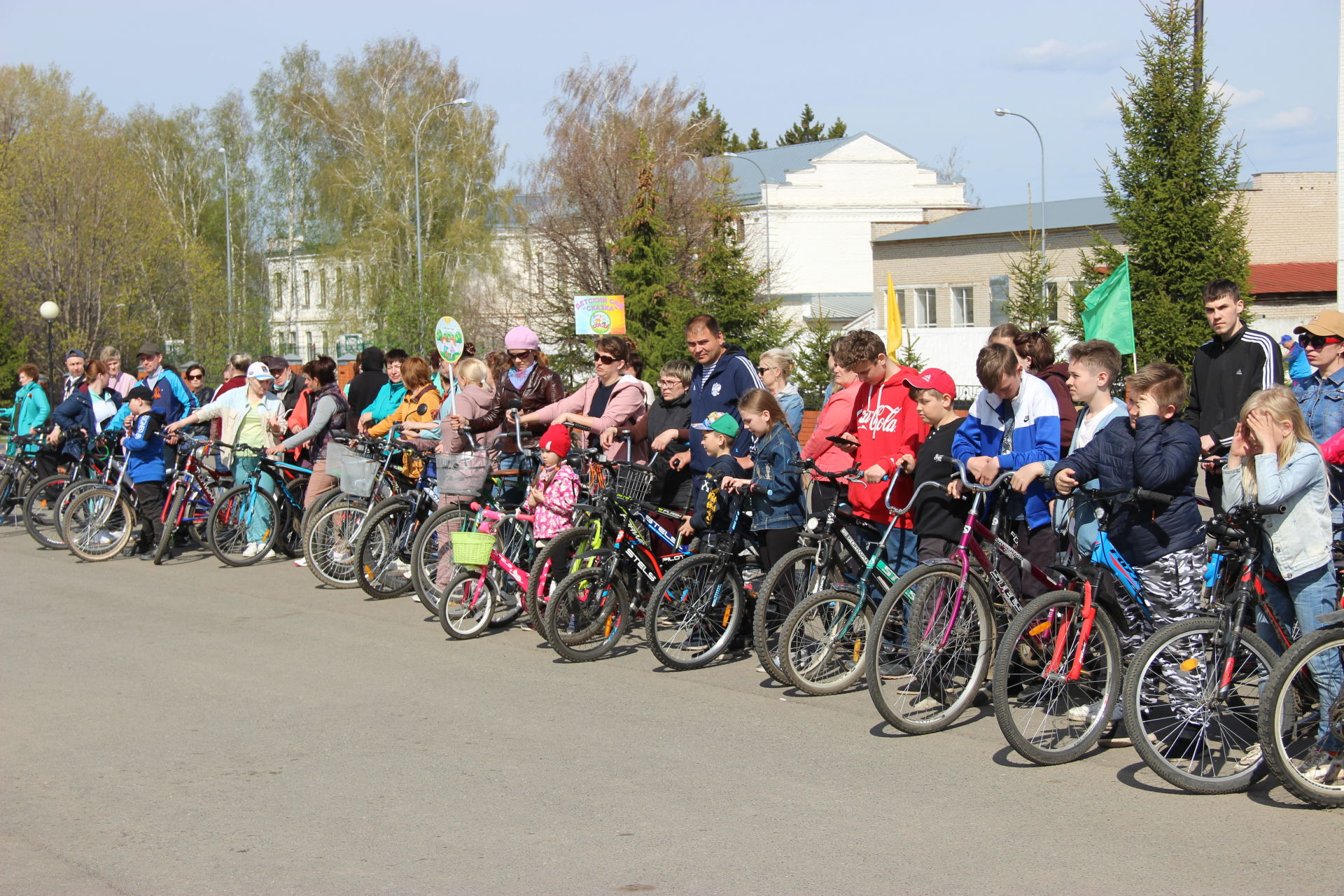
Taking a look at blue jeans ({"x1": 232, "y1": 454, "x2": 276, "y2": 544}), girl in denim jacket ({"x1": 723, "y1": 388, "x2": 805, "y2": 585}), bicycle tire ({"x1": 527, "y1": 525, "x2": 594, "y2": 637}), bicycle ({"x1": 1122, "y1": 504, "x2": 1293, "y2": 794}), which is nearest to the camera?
bicycle ({"x1": 1122, "y1": 504, "x2": 1293, "y2": 794})

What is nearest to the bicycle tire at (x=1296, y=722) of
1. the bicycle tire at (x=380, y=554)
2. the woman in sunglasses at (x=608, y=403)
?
the woman in sunglasses at (x=608, y=403)

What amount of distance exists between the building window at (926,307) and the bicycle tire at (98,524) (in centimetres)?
4163

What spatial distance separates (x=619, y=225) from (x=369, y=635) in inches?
916

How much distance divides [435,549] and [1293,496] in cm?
603

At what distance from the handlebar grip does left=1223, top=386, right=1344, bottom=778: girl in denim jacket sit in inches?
12.7

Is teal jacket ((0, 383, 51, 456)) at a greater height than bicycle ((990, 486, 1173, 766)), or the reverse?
teal jacket ((0, 383, 51, 456))

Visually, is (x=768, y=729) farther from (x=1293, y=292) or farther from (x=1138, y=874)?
(x=1293, y=292)

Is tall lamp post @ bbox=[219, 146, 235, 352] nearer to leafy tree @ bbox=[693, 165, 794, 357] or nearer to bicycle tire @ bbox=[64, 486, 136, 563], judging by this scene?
leafy tree @ bbox=[693, 165, 794, 357]

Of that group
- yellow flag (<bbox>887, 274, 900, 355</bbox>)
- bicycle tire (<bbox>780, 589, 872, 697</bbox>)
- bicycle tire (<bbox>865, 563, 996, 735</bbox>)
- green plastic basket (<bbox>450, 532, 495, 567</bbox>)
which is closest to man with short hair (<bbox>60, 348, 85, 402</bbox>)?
green plastic basket (<bbox>450, 532, 495, 567</bbox>)

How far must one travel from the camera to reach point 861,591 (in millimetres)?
6855

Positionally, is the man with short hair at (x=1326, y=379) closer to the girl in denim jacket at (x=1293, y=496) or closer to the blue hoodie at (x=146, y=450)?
the girl in denim jacket at (x=1293, y=496)

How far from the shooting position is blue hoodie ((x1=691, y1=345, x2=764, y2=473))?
8.55 meters

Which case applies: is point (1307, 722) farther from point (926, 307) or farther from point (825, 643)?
point (926, 307)

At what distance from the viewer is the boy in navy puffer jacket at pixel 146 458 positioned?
41.5ft
